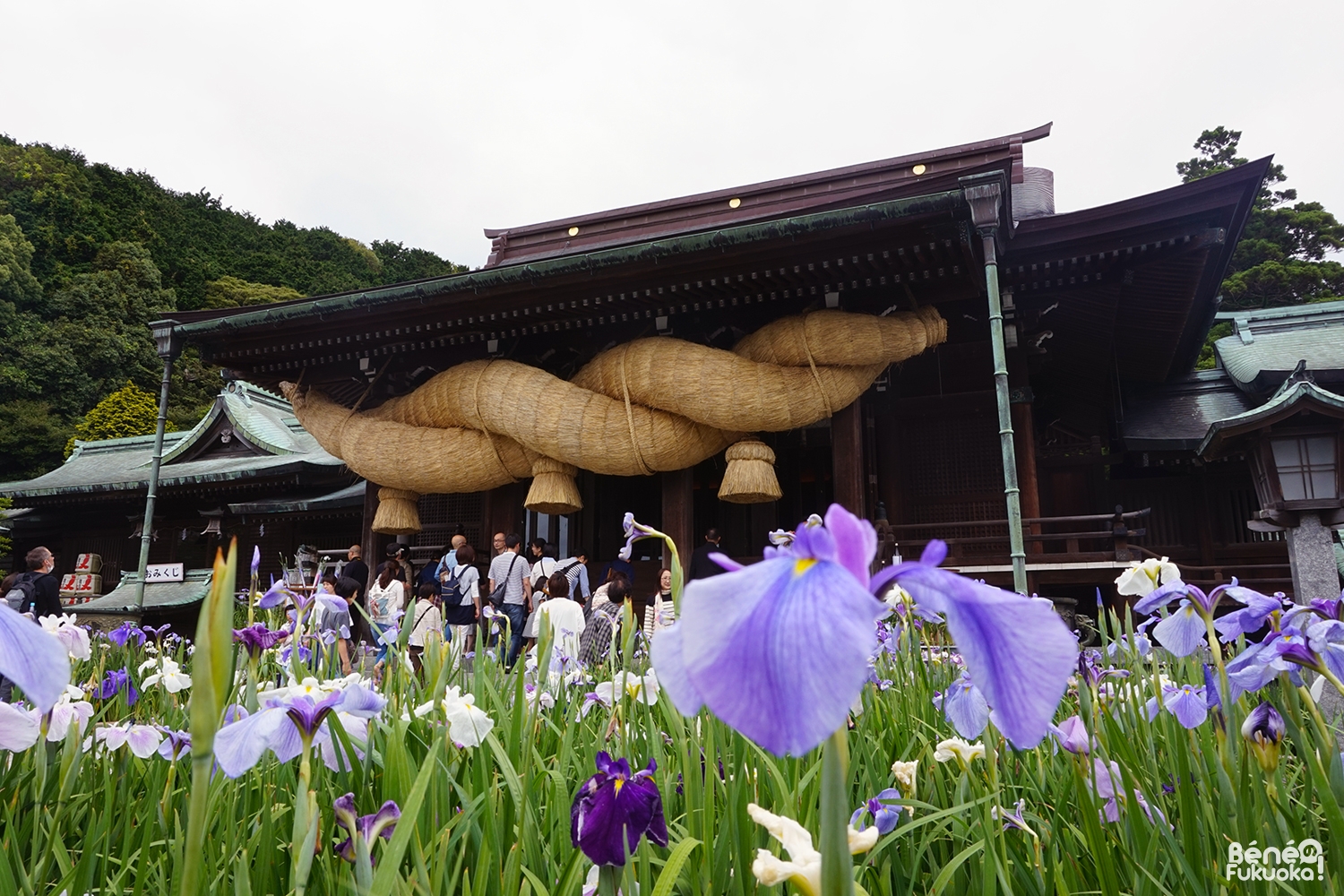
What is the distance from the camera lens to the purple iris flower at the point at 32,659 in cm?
47

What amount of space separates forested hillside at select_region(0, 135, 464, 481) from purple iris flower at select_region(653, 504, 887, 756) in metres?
31.7

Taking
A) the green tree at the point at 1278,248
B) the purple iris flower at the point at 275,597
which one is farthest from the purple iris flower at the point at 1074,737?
the green tree at the point at 1278,248

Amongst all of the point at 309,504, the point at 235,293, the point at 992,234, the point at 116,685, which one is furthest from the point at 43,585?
the point at 235,293

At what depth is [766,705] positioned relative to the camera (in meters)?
0.38

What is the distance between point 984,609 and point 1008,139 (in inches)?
443

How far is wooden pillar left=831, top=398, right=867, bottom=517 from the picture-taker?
7340 mm

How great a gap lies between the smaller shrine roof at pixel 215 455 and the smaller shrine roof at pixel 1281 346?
42.5ft

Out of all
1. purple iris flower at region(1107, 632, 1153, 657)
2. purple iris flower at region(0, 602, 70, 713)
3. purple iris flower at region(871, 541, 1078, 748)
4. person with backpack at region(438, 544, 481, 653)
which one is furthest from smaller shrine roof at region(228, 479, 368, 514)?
purple iris flower at region(871, 541, 1078, 748)

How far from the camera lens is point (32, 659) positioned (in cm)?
50

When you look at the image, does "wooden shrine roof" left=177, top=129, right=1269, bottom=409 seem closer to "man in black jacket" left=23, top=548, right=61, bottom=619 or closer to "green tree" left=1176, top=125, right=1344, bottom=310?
"man in black jacket" left=23, top=548, right=61, bottom=619

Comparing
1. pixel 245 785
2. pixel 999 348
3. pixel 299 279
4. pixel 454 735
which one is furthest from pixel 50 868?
pixel 299 279

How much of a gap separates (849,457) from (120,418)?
2745cm

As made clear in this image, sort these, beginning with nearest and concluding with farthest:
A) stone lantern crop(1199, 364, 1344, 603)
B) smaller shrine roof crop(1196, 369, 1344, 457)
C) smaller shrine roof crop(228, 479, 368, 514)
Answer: stone lantern crop(1199, 364, 1344, 603), smaller shrine roof crop(1196, 369, 1344, 457), smaller shrine roof crop(228, 479, 368, 514)

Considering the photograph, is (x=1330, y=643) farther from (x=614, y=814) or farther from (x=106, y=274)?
(x=106, y=274)
